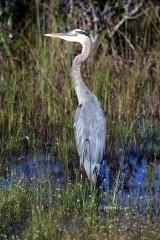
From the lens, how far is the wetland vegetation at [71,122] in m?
5.61

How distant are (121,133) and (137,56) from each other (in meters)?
1.76

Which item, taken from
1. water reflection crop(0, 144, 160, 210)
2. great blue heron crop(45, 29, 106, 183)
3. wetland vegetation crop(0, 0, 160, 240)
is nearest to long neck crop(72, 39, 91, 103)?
great blue heron crop(45, 29, 106, 183)

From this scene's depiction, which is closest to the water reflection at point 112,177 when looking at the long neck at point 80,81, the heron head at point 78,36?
the long neck at point 80,81

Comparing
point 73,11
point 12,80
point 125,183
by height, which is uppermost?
point 73,11

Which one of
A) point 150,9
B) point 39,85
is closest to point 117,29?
point 150,9

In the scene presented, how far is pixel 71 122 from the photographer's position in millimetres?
8359

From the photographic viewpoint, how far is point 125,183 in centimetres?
702

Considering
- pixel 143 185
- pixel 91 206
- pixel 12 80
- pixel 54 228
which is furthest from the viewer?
pixel 12 80

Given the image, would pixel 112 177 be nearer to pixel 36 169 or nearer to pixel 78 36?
pixel 36 169

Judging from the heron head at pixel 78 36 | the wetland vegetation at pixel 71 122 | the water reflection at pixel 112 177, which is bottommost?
the water reflection at pixel 112 177

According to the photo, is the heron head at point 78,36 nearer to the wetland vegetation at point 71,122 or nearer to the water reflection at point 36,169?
the wetland vegetation at point 71,122

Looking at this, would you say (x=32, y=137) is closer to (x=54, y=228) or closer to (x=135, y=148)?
(x=135, y=148)

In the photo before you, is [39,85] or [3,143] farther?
[39,85]

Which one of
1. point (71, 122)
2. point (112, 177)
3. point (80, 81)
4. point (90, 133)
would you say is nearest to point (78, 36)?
point (80, 81)
